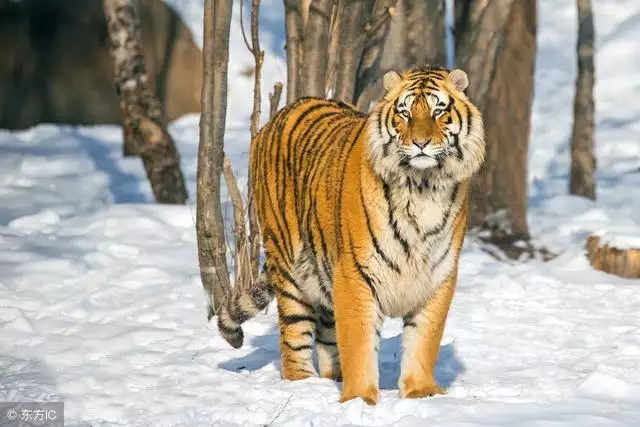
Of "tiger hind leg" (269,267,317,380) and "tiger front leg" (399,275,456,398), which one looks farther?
"tiger hind leg" (269,267,317,380)

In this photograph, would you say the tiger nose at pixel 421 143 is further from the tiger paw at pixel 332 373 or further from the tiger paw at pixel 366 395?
the tiger paw at pixel 332 373

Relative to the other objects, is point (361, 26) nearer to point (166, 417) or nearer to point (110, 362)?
point (110, 362)

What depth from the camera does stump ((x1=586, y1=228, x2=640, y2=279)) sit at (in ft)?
27.7

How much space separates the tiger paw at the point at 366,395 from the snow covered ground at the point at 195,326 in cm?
11

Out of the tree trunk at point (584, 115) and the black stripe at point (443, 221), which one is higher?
the black stripe at point (443, 221)

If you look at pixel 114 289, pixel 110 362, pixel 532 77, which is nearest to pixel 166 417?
pixel 110 362

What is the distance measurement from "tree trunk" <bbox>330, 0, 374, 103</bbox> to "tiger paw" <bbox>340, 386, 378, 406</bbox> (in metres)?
2.68

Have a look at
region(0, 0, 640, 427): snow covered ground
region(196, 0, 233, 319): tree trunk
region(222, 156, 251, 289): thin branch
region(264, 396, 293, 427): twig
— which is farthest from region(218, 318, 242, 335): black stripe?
region(222, 156, 251, 289): thin branch

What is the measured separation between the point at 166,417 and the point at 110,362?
1.11 meters

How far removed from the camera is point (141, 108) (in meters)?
10.1

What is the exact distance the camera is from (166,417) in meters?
5.02

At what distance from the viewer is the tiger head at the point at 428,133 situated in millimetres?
4953

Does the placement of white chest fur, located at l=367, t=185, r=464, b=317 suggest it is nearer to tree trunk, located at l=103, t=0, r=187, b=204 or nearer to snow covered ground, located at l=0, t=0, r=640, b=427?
snow covered ground, located at l=0, t=0, r=640, b=427

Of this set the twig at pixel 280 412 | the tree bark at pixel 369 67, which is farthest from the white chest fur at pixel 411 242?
the tree bark at pixel 369 67
